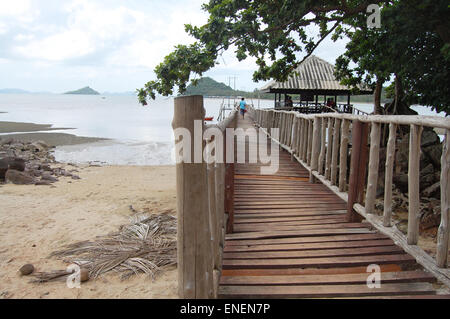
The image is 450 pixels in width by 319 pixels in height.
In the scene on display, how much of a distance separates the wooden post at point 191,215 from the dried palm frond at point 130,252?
299 centimetres

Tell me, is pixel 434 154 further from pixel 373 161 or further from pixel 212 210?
pixel 212 210

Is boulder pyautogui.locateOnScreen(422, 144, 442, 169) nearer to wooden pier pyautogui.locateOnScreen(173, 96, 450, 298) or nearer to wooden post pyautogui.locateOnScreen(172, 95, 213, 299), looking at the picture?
wooden pier pyautogui.locateOnScreen(173, 96, 450, 298)

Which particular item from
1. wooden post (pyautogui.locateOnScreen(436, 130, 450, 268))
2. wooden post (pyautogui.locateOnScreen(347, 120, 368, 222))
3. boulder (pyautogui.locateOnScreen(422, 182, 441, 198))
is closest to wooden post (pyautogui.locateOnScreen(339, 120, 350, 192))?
wooden post (pyautogui.locateOnScreen(347, 120, 368, 222))

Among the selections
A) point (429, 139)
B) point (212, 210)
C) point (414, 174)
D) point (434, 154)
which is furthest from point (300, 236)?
point (429, 139)

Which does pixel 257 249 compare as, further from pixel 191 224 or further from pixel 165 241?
pixel 165 241

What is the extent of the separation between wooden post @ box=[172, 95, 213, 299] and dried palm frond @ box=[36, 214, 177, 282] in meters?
2.99

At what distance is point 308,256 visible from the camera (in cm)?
308

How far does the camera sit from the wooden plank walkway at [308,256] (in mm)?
2553

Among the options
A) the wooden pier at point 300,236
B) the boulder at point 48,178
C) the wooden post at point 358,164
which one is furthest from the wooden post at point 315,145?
the boulder at point 48,178

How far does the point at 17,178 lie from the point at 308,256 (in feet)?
41.9

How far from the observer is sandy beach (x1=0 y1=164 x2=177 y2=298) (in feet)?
14.7

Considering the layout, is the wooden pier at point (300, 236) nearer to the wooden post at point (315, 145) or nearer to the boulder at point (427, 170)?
the wooden post at point (315, 145)

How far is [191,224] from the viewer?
1881 mm
